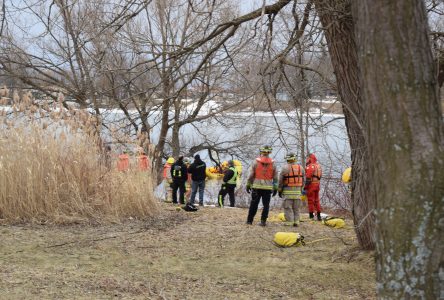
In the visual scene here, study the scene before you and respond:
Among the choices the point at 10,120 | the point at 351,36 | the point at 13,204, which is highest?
the point at 351,36

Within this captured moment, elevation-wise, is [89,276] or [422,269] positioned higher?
[422,269]

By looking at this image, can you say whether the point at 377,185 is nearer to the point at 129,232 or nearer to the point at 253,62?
the point at 129,232

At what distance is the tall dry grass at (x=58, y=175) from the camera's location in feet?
24.7

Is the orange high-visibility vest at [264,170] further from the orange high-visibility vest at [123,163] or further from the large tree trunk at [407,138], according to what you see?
the large tree trunk at [407,138]

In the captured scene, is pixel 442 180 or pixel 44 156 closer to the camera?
pixel 442 180

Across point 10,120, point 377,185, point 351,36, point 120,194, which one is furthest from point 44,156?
point 377,185

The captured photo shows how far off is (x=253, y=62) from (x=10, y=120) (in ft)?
12.9

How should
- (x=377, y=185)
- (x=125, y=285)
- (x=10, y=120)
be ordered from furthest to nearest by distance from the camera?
(x=10, y=120)
(x=125, y=285)
(x=377, y=185)

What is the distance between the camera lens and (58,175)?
25.7 ft

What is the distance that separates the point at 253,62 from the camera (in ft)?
27.2

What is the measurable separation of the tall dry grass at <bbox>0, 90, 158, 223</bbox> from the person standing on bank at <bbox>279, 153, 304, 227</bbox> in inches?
98.8

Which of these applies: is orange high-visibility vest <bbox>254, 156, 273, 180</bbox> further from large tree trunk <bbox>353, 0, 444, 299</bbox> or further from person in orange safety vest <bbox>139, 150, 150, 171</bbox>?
large tree trunk <bbox>353, 0, 444, 299</bbox>

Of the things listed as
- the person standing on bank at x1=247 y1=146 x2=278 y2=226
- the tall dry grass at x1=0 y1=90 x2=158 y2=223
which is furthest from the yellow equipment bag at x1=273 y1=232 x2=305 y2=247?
the tall dry grass at x1=0 y1=90 x2=158 y2=223

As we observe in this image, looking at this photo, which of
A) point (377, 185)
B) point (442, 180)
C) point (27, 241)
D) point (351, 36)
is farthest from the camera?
point (27, 241)
